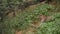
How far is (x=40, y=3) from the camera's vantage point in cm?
1186

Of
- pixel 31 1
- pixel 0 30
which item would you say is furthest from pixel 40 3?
pixel 0 30

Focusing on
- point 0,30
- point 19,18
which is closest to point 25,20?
point 19,18

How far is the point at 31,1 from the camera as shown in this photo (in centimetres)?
1224

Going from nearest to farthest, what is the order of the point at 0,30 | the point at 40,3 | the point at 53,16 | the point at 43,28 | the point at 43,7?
the point at 0,30
the point at 43,28
the point at 53,16
the point at 43,7
the point at 40,3

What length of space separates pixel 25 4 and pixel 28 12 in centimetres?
126

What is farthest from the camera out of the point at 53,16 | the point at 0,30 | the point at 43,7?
the point at 43,7

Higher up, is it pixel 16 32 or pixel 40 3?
pixel 40 3

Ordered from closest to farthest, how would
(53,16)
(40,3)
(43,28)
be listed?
(43,28), (53,16), (40,3)

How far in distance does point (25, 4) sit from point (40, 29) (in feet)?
12.0

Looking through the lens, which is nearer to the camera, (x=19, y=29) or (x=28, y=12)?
(x=19, y=29)

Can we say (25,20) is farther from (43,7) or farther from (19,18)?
(43,7)

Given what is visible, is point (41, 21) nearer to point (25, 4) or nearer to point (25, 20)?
point (25, 20)

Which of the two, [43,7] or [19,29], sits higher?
[43,7]

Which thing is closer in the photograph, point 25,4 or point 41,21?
point 41,21
